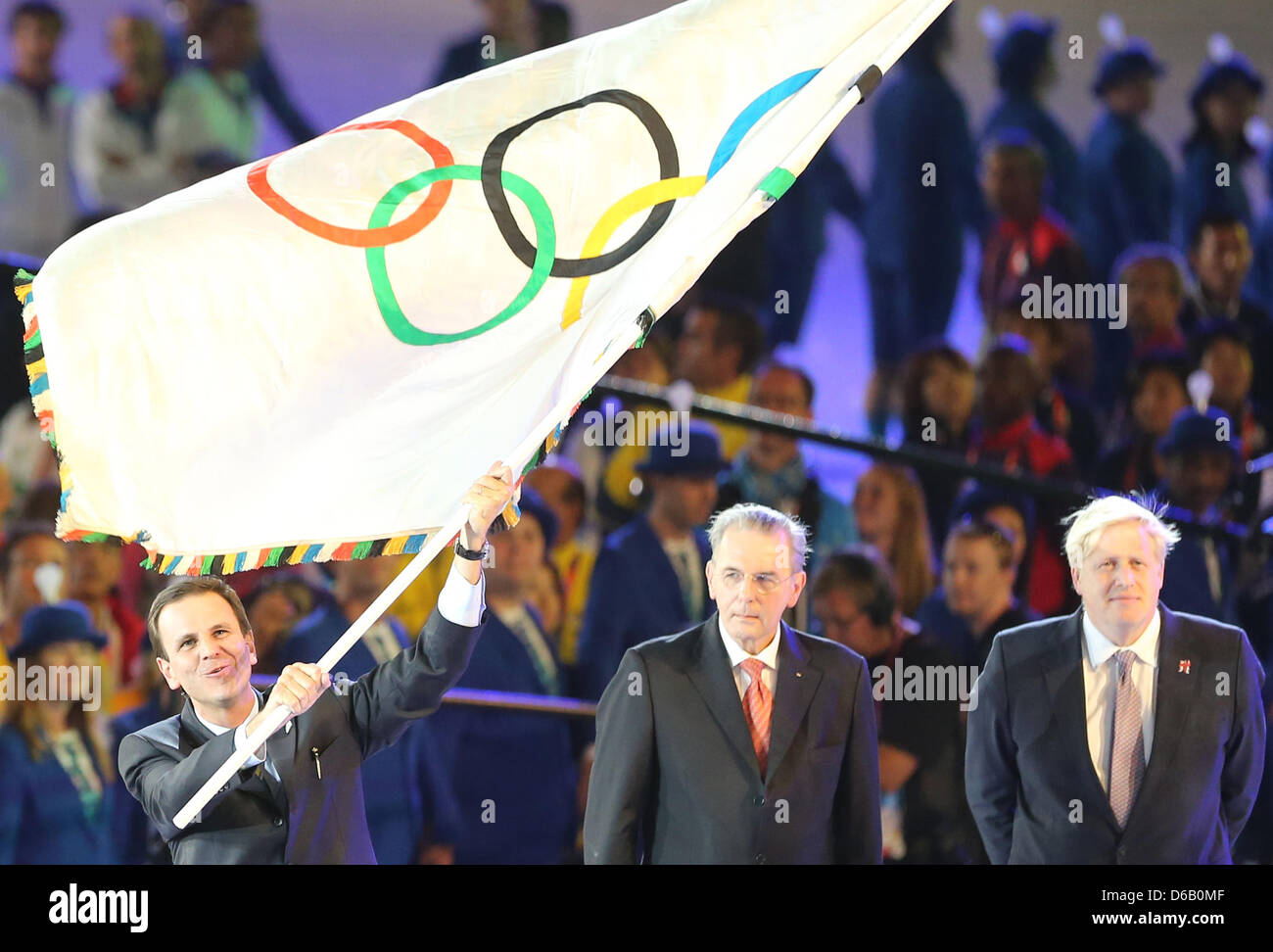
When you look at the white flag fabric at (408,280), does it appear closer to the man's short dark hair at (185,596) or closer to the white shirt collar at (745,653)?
the man's short dark hair at (185,596)

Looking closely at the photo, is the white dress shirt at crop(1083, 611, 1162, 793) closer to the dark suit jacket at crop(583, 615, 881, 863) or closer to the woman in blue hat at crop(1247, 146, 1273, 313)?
the dark suit jacket at crop(583, 615, 881, 863)

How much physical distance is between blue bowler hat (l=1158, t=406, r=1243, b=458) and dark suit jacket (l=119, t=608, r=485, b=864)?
132 inches

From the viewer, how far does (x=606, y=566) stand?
5.54 meters

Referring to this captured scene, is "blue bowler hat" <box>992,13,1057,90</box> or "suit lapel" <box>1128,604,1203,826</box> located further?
"blue bowler hat" <box>992,13,1057,90</box>

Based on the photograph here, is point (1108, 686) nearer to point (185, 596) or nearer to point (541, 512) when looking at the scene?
point (185, 596)

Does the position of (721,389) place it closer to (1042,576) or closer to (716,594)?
(1042,576)

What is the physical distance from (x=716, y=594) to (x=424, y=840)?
7.58 ft

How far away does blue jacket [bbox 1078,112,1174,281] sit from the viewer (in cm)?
618

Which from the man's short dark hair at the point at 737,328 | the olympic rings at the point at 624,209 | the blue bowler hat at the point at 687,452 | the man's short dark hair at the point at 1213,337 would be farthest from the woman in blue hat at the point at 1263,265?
the olympic rings at the point at 624,209

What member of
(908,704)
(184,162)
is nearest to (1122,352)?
(908,704)

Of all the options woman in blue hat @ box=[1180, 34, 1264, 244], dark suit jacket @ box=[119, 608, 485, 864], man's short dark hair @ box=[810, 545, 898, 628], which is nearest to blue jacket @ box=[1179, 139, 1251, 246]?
woman in blue hat @ box=[1180, 34, 1264, 244]

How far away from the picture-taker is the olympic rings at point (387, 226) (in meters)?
3.33

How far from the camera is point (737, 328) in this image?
592 cm

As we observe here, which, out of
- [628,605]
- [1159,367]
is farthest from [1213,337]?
[628,605]
